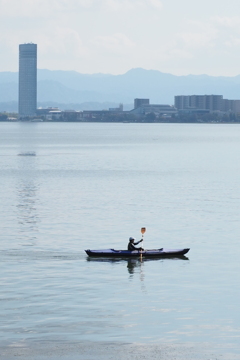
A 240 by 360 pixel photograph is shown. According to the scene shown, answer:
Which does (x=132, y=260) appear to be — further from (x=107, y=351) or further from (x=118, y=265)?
(x=107, y=351)

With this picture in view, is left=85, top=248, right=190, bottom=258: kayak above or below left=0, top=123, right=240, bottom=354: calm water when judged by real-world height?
above

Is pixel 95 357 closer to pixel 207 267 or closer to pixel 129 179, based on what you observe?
pixel 207 267

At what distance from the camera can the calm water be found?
112ft

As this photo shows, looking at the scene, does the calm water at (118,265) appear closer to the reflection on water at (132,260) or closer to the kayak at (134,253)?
the reflection on water at (132,260)

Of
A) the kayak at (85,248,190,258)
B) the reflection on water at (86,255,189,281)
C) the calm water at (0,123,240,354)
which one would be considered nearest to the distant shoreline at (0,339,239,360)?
the calm water at (0,123,240,354)

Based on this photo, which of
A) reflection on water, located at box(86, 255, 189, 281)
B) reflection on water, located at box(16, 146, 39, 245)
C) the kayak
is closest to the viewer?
reflection on water, located at box(86, 255, 189, 281)

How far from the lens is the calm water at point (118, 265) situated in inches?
1346

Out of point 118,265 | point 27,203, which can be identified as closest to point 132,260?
point 118,265

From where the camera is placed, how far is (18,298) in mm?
38906

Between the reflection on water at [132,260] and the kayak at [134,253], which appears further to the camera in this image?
the kayak at [134,253]

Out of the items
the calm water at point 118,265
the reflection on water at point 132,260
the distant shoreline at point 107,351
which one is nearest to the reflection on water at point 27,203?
the calm water at point 118,265

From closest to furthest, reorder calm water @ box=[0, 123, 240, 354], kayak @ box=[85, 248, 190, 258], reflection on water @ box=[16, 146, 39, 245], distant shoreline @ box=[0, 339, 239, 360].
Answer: distant shoreline @ box=[0, 339, 239, 360] < calm water @ box=[0, 123, 240, 354] < kayak @ box=[85, 248, 190, 258] < reflection on water @ box=[16, 146, 39, 245]

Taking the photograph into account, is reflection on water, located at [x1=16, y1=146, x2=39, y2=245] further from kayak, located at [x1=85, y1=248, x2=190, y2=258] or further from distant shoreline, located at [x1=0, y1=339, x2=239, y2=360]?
distant shoreline, located at [x1=0, y1=339, x2=239, y2=360]

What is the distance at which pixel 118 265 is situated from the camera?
160 feet
